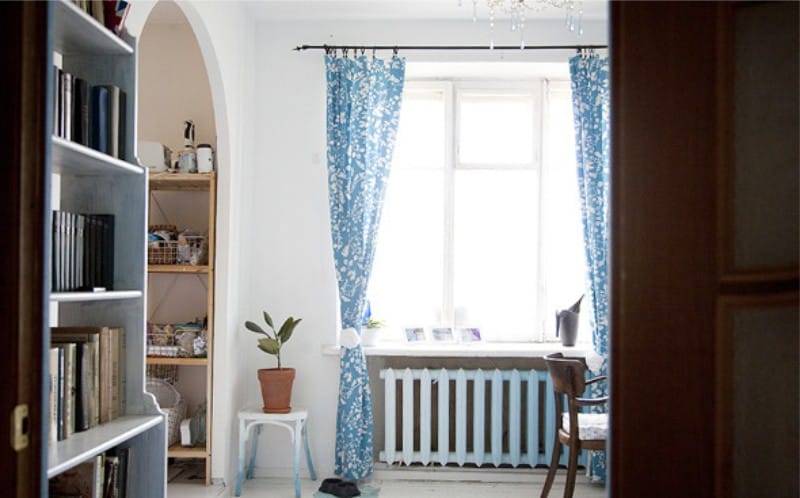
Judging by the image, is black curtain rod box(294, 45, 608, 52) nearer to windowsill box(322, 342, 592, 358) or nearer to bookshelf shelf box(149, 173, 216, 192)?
bookshelf shelf box(149, 173, 216, 192)

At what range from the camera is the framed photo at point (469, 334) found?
476 cm

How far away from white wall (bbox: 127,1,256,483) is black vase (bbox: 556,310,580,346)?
1986mm

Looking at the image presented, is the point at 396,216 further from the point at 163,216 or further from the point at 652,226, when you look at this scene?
the point at 652,226

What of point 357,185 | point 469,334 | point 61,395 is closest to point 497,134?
point 357,185

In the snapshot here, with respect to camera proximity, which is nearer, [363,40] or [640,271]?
[640,271]

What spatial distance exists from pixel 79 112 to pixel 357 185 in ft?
8.22

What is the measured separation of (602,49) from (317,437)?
2.98 m

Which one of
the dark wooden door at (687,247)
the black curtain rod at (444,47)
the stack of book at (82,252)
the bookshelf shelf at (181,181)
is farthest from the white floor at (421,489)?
the dark wooden door at (687,247)

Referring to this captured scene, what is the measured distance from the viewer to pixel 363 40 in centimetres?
462

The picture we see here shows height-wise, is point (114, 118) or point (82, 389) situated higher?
point (114, 118)

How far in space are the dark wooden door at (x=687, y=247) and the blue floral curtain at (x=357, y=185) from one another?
133 inches

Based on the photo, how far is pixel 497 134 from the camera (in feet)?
16.3

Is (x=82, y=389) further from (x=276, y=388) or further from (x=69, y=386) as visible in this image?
(x=276, y=388)

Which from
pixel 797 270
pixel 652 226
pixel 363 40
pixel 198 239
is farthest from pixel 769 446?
pixel 363 40
